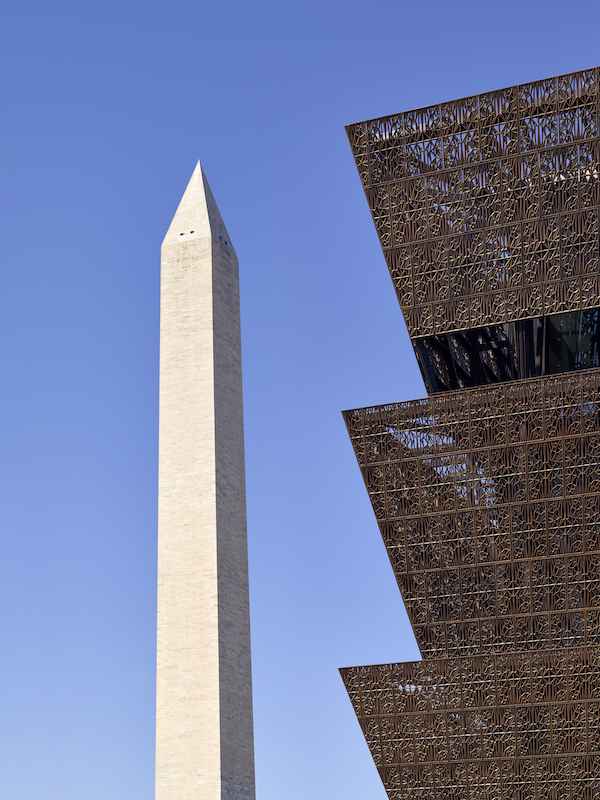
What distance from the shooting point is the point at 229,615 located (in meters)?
31.2

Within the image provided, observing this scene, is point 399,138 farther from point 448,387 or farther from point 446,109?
point 448,387

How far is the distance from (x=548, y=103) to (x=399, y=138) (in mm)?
3770

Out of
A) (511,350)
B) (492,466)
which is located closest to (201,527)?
(492,466)

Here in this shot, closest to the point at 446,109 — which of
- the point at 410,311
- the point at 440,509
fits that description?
the point at 410,311

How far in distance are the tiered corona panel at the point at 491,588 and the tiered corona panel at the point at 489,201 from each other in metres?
2.28

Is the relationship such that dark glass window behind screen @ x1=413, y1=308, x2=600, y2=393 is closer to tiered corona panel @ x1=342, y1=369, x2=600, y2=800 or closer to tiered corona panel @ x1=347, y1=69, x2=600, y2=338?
tiered corona panel @ x1=347, y1=69, x2=600, y2=338

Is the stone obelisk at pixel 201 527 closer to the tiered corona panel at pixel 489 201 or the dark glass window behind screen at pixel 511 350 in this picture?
the tiered corona panel at pixel 489 201

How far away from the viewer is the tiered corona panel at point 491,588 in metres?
33.5

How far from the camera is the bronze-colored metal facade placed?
3375 centimetres

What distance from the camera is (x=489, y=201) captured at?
35469 millimetres

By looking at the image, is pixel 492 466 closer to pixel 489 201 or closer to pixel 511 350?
pixel 511 350

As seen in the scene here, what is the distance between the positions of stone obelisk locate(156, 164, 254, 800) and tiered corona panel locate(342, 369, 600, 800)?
15.2 ft

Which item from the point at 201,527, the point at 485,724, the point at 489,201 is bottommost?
the point at 485,724

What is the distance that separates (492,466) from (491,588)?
117 inches
